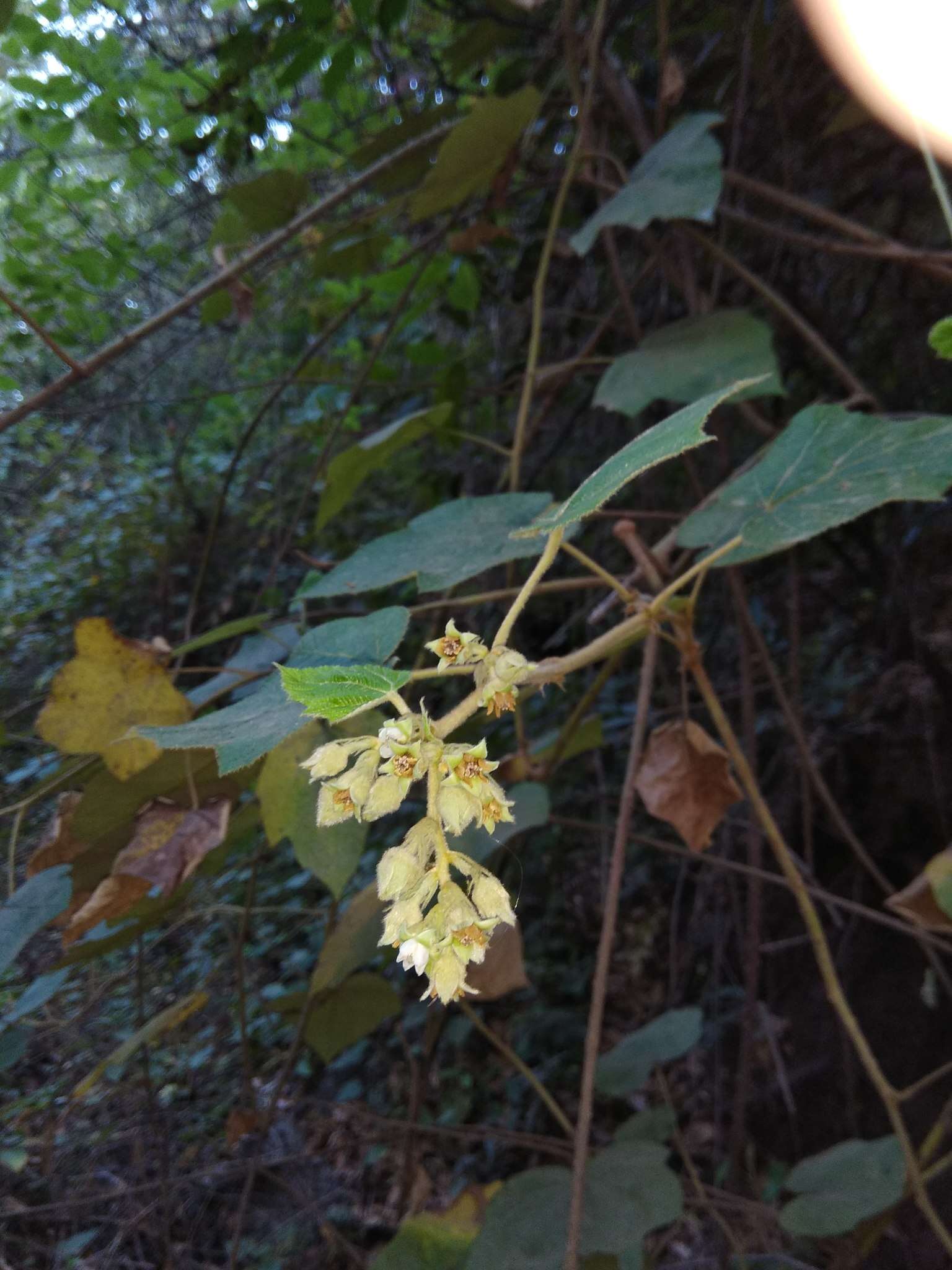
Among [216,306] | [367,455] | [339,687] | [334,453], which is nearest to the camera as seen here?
[339,687]

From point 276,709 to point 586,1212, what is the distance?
3.19ft

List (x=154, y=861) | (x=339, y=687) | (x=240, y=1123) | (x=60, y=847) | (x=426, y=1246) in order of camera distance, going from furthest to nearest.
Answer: (x=240, y=1123) < (x=426, y=1246) < (x=60, y=847) < (x=154, y=861) < (x=339, y=687)

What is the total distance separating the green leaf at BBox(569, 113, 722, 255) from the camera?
1.20 m

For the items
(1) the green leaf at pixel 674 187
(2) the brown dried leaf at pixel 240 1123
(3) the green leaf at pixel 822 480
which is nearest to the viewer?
(3) the green leaf at pixel 822 480

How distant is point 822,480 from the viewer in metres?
0.89

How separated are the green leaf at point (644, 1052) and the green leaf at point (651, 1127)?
0.07m

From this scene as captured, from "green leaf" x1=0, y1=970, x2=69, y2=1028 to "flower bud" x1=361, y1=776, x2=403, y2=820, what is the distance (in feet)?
3.01

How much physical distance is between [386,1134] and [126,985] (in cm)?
94

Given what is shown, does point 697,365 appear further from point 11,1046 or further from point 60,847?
point 11,1046

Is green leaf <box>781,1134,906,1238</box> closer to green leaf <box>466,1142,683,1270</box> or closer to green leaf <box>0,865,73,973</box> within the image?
green leaf <box>466,1142,683,1270</box>

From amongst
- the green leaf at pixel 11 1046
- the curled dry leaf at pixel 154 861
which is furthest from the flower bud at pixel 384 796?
the green leaf at pixel 11 1046

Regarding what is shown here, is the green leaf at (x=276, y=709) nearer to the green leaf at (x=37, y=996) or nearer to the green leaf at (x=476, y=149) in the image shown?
the green leaf at (x=37, y=996)

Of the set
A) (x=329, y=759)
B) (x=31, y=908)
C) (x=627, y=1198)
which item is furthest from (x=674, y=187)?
(x=627, y=1198)

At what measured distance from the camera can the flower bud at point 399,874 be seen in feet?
1.82
